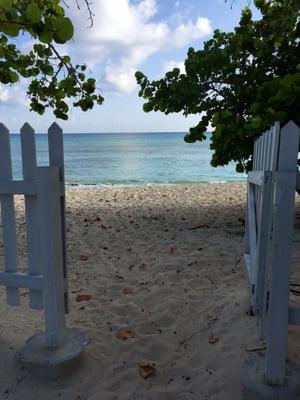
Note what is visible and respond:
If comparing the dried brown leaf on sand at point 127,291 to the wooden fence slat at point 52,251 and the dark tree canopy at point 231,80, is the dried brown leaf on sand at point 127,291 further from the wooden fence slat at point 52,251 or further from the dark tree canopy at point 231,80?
the dark tree canopy at point 231,80

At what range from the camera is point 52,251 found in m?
2.59

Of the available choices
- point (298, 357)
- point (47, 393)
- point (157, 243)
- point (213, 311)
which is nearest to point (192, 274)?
point (213, 311)

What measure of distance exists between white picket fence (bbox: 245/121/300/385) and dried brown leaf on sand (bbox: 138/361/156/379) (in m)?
0.84

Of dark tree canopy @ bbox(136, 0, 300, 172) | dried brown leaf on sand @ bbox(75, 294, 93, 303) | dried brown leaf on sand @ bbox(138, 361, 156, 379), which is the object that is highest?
dark tree canopy @ bbox(136, 0, 300, 172)

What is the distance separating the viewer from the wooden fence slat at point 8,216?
270cm

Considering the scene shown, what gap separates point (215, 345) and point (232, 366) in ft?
1.04

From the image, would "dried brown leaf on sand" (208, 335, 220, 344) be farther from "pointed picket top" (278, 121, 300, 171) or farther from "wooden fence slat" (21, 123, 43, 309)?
"pointed picket top" (278, 121, 300, 171)

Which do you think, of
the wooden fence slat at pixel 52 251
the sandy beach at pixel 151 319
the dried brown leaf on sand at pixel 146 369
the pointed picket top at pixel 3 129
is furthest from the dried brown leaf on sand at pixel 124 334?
the pointed picket top at pixel 3 129

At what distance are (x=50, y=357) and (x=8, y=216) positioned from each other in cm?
107

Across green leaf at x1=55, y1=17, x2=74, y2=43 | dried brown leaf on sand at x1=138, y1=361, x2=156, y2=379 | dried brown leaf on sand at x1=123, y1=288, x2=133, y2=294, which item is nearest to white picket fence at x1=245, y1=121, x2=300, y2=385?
dried brown leaf on sand at x1=138, y1=361, x2=156, y2=379

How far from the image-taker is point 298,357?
2514 millimetres

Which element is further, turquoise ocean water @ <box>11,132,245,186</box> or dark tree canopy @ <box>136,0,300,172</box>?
turquoise ocean water @ <box>11,132,245,186</box>

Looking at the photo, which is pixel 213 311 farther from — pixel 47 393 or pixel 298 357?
pixel 47 393

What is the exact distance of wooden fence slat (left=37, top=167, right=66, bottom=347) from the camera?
2.53 metres
